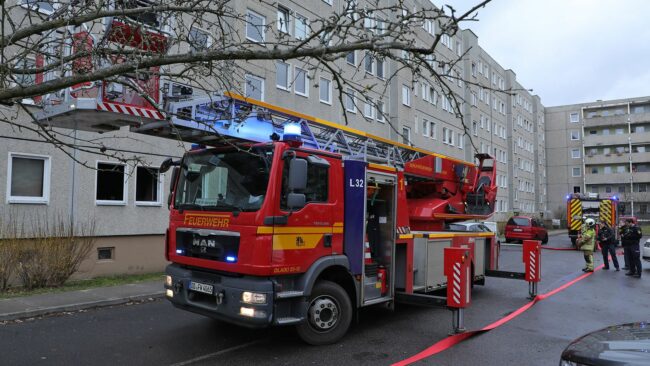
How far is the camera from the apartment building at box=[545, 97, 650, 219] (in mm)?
68188

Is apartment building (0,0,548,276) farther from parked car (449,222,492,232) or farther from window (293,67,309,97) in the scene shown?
parked car (449,222,492,232)

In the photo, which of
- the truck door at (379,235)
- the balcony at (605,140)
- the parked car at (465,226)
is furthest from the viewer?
the balcony at (605,140)

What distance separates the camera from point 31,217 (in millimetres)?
11172

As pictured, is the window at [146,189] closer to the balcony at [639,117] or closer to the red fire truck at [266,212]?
the red fire truck at [266,212]

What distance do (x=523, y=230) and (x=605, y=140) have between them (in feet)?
183

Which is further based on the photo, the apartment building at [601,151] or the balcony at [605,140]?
the balcony at [605,140]

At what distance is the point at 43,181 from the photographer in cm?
1171

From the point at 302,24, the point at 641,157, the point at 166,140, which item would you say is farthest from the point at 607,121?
the point at 302,24

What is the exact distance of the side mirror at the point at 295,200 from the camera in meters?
5.30

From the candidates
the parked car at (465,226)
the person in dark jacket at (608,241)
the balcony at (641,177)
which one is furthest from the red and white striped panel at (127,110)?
the balcony at (641,177)

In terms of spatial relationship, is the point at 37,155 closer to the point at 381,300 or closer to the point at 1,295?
the point at 1,295

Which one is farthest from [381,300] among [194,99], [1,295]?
[1,295]

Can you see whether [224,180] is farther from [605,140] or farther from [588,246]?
[605,140]

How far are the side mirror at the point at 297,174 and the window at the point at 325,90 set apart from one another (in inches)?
664
